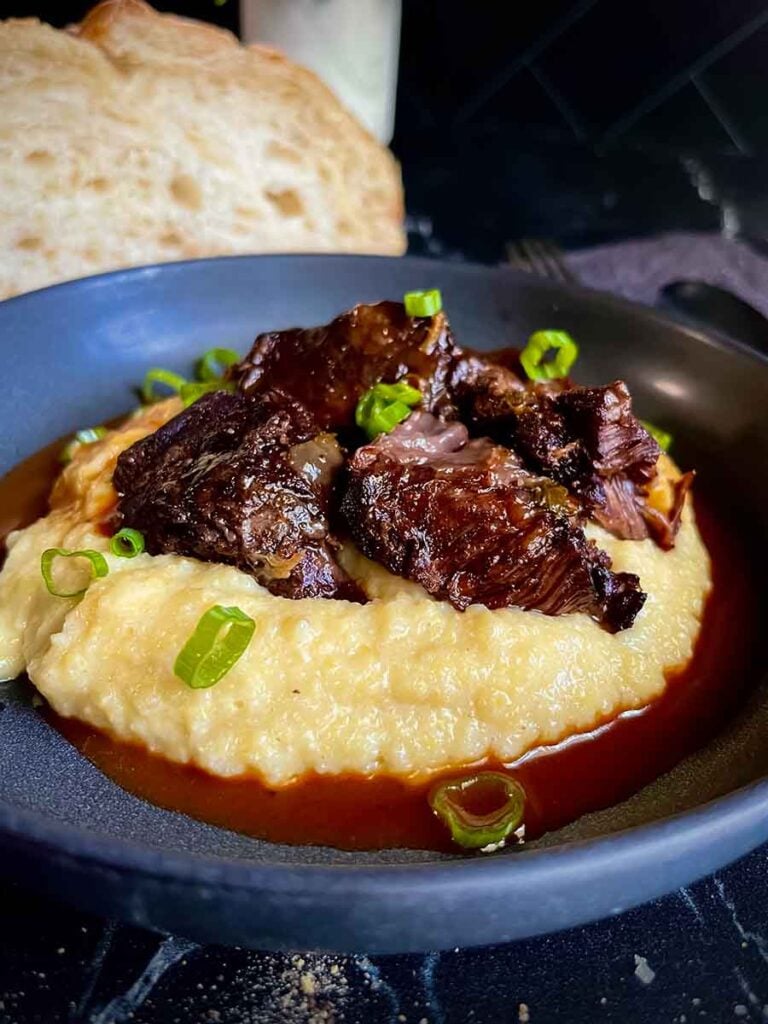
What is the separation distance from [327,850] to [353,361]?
1604 millimetres

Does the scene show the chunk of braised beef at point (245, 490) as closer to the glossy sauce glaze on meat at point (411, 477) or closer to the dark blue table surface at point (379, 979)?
the glossy sauce glaze on meat at point (411, 477)

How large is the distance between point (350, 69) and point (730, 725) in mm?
4655

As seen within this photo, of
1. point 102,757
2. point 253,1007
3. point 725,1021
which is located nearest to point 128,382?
point 102,757

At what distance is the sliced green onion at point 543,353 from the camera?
11.7ft

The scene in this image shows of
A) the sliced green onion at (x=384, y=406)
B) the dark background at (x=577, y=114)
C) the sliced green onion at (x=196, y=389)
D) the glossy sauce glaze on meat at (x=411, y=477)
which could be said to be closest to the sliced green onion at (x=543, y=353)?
the glossy sauce glaze on meat at (x=411, y=477)

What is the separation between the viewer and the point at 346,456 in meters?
3.15

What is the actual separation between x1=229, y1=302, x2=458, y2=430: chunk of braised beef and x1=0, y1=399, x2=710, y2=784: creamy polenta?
75 centimetres

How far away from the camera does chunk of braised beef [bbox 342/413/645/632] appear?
109 inches

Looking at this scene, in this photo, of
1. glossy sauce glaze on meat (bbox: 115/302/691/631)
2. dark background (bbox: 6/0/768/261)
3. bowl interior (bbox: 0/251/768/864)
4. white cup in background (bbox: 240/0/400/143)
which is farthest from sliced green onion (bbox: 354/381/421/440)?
white cup in background (bbox: 240/0/400/143)

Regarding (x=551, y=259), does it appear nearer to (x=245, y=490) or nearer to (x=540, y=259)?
(x=540, y=259)

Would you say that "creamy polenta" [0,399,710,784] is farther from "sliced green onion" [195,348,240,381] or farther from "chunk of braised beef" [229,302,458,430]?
"sliced green onion" [195,348,240,381]

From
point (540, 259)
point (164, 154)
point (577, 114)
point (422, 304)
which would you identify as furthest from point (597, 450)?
point (577, 114)

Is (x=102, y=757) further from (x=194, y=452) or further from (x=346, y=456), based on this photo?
(x=346, y=456)

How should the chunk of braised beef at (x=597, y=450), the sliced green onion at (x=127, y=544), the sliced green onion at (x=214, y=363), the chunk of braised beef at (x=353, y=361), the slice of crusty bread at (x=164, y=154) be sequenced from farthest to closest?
the slice of crusty bread at (x=164, y=154) < the sliced green onion at (x=214, y=363) < the chunk of braised beef at (x=353, y=361) < the chunk of braised beef at (x=597, y=450) < the sliced green onion at (x=127, y=544)
